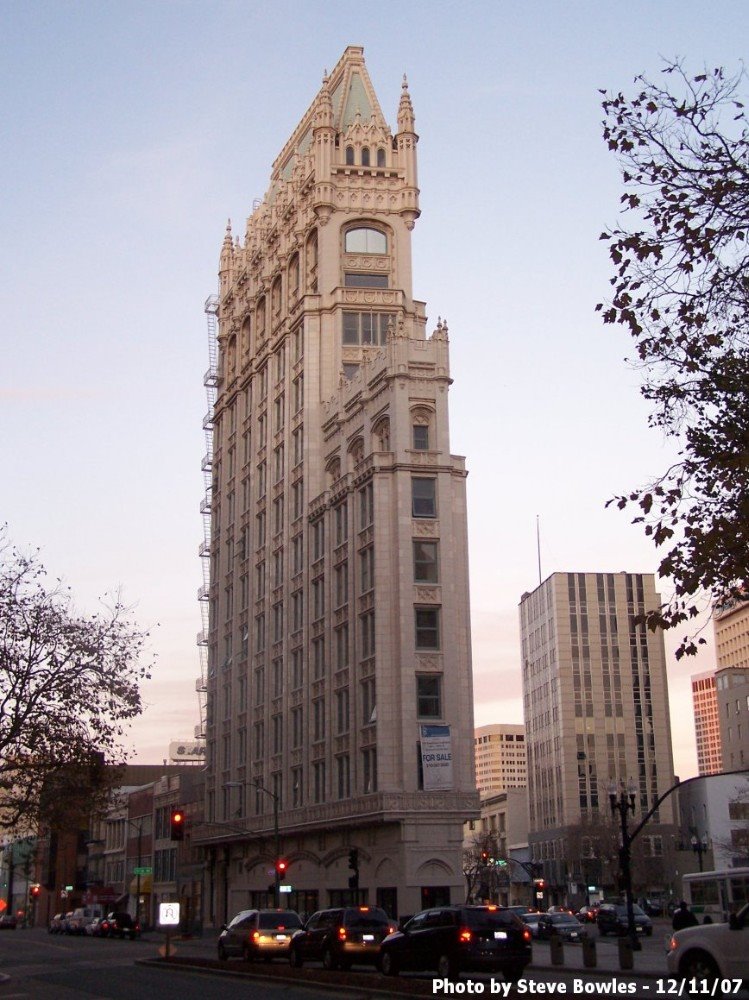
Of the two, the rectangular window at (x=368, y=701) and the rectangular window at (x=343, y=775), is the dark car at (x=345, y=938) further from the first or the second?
the rectangular window at (x=343, y=775)

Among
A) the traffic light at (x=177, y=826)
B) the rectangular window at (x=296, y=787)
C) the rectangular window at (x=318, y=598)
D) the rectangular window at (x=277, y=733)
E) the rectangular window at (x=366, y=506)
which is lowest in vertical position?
the traffic light at (x=177, y=826)

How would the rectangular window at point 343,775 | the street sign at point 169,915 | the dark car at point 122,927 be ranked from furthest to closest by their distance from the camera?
the dark car at point 122,927
the rectangular window at point 343,775
the street sign at point 169,915

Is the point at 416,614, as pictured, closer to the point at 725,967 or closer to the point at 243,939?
the point at 243,939

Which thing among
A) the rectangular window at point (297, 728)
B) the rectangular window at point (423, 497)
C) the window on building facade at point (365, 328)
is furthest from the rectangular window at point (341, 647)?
the window on building facade at point (365, 328)

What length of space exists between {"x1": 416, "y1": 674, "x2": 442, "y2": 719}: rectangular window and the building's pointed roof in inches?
1608

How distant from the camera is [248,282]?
316 feet

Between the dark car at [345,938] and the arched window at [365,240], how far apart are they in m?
51.7

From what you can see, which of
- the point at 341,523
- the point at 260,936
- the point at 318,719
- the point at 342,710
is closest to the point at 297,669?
the point at 318,719

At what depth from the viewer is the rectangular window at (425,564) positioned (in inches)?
2562

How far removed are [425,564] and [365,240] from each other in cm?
2596

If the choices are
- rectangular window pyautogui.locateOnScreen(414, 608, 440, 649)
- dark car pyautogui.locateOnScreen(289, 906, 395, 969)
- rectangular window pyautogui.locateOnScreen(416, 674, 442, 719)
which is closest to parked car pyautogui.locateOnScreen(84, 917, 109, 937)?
rectangular window pyautogui.locateOnScreen(416, 674, 442, 719)

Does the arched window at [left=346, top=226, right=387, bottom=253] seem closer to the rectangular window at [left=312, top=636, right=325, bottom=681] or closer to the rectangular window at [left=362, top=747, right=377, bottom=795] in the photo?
the rectangular window at [left=312, top=636, right=325, bottom=681]

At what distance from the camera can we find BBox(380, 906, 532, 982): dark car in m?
27.1

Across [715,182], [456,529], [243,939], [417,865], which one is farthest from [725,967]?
[456,529]
